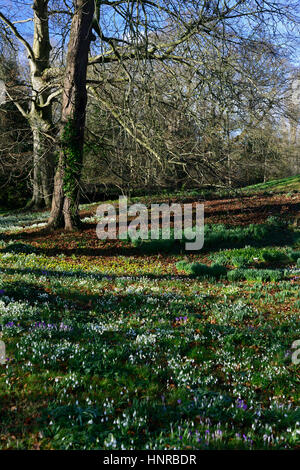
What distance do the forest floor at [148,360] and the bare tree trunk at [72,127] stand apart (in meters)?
4.90

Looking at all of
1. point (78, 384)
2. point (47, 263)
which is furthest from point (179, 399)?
point (47, 263)

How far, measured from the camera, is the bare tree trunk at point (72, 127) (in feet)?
42.4

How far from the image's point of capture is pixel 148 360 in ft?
13.8

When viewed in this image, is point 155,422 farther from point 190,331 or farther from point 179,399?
point 190,331

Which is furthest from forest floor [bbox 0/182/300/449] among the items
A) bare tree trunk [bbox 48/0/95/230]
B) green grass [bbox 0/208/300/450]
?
bare tree trunk [bbox 48/0/95/230]

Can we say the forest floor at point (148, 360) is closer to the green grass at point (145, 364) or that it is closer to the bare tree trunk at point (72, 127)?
the green grass at point (145, 364)

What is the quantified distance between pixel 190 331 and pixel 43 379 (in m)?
2.39

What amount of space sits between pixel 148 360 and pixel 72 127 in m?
11.4

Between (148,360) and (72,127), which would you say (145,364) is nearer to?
(148,360)

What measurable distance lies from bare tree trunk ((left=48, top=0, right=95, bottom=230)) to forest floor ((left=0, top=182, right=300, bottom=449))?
16.1 feet

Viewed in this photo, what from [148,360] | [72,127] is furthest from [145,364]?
[72,127]

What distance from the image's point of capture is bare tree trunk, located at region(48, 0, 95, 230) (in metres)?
12.9

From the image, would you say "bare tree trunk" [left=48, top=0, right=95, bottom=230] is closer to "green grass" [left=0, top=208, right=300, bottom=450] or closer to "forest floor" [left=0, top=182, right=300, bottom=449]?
"forest floor" [left=0, top=182, right=300, bottom=449]

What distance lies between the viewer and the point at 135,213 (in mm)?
18375
